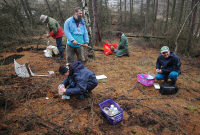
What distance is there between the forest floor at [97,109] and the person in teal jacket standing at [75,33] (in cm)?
109

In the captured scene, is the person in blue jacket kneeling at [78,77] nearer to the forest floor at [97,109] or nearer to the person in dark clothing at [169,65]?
the forest floor at [97,109]

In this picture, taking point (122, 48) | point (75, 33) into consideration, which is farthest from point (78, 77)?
point (122, 48)

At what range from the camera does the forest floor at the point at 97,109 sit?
6.82ft

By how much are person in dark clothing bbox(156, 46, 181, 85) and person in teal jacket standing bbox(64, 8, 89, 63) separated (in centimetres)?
251

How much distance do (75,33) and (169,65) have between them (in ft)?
9.91

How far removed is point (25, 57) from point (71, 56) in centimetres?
285

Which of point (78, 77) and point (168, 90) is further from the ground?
point (78, 77)

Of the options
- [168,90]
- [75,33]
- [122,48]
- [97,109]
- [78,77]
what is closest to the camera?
[78,77]

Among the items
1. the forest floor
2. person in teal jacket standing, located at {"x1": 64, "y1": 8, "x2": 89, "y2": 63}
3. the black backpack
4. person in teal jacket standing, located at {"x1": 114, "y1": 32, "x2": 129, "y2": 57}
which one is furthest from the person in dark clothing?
person in teal jacket standing, located at {"x1": 114, "y1": 32, "x2": 129, "y2": 57}

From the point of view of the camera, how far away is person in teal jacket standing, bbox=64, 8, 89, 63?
11.7ft

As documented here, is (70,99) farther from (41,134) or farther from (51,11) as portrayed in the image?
(51,11)

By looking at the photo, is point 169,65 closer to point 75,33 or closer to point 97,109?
point 97,109

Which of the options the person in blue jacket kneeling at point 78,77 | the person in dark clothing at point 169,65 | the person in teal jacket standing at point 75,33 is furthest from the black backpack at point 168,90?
the person in teal jacket standing at point 75,33

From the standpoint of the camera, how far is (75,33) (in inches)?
147
